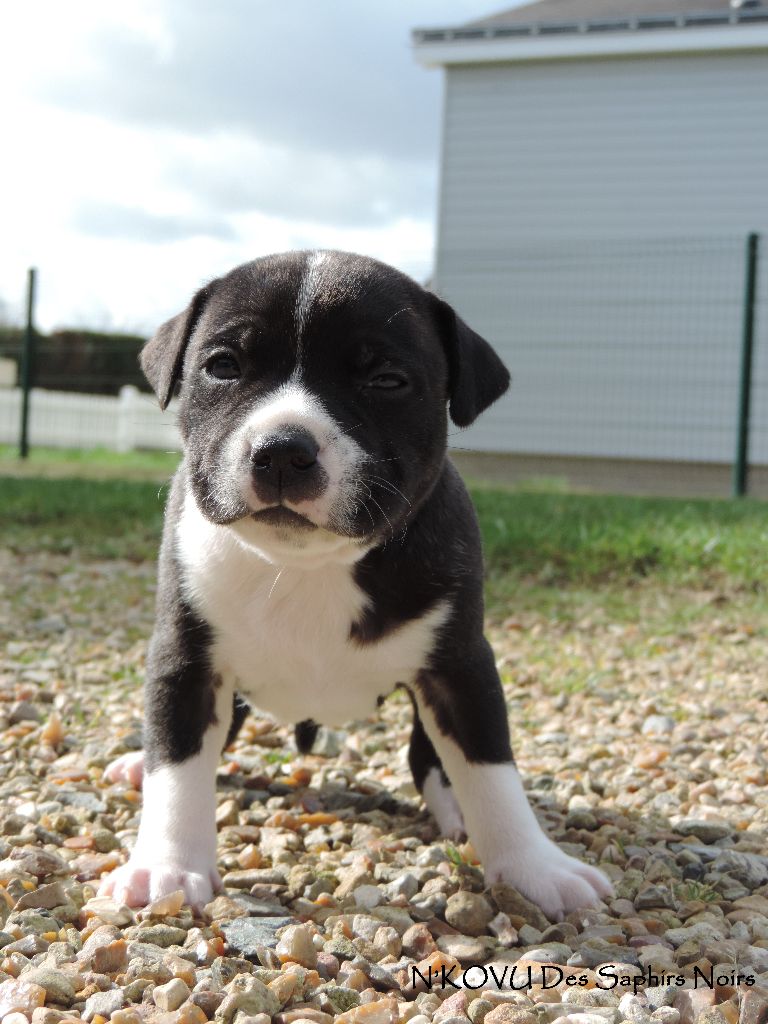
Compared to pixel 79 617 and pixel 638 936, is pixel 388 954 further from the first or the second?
pixel 79 617

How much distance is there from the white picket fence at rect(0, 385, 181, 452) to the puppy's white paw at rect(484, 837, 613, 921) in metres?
14.5

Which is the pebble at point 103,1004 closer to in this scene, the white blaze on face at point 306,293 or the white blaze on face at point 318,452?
the white blaze on face at point 318,452

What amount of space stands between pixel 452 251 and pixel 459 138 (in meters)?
1.99

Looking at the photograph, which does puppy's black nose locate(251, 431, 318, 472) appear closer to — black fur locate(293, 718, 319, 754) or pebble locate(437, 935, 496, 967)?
pebble locate(437, 935, 496, 967)

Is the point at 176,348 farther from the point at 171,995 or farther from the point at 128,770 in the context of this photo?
the point at 171,995

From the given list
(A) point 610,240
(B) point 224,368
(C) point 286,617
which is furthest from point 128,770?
(A) point 610,240

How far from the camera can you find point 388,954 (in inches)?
94.6

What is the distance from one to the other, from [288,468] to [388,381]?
416 mm

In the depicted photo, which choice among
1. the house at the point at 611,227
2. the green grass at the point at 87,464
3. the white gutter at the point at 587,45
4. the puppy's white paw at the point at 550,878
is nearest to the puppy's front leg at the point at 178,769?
the puppy's white paw at the point at 550,878

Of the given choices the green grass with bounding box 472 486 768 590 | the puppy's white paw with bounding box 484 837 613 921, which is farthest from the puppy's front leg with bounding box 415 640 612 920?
the green grass with bounding box 472 486 768 590

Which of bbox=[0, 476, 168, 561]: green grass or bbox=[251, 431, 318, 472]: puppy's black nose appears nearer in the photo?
bbox=[251, 431, 318, 472]: puppy's black nose

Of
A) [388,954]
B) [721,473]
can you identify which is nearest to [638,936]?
[388,954]

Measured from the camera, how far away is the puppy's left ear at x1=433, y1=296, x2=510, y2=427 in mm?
2869

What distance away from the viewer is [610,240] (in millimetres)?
15375
